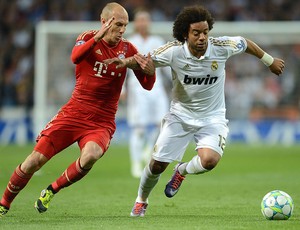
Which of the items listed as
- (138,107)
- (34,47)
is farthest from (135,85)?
(34,47)

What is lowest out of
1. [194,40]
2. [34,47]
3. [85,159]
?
[34,47]

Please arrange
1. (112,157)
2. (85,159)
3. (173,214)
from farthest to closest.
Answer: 1. (112,157)
2. (173,214)
3. (85,159)

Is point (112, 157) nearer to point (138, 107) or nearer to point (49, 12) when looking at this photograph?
point (138, 107)

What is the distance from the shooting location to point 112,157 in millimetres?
19531

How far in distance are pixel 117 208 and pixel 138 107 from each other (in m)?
5.08

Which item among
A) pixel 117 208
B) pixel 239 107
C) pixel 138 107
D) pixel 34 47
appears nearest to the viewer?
pixel 117 208

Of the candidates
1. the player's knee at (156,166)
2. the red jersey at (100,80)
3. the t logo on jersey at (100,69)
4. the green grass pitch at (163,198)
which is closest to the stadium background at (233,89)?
the green grass pitch at (163,198)

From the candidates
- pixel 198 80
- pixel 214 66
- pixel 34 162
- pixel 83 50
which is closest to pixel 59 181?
pixel 34 162

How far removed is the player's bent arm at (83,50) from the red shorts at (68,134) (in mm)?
672

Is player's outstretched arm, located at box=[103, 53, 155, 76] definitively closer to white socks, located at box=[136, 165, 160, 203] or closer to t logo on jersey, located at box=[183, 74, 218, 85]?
t logo on jersey, located at box=[183, 74, 218, 85]

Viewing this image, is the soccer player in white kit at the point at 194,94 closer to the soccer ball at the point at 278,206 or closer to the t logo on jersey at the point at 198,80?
the t logo on jersey at the point at 198,80

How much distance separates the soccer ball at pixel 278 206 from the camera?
8.14m

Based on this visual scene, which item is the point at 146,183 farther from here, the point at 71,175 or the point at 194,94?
the point at 194,94

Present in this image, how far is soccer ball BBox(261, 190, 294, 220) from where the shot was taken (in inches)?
320
